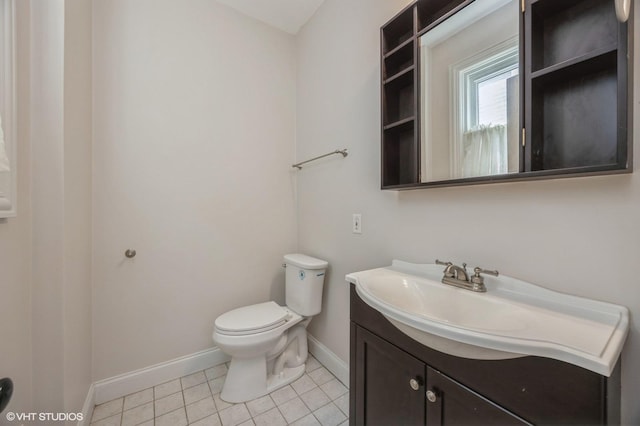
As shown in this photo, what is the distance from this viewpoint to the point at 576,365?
1.67ft

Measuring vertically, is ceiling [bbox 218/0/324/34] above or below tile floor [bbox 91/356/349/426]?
above

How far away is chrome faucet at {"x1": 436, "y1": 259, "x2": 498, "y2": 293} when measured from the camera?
2.94ft

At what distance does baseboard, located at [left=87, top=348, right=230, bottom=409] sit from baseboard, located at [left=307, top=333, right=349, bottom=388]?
628 mm

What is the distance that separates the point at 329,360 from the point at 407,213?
3.87 ft

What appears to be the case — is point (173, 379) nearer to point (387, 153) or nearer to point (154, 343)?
point (154, 343)

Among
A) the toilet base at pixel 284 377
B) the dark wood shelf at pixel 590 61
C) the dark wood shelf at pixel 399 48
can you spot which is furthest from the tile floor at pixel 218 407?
the dark wood shelf at pixel 399 48

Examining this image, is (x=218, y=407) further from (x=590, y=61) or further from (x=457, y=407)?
(x=590, y=61)

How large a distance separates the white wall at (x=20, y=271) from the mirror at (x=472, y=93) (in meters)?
1.58

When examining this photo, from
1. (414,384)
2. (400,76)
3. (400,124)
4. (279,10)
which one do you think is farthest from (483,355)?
(279,10)

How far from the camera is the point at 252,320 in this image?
4.99 feet

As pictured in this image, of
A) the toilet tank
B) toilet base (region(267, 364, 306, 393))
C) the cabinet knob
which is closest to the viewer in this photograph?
the cabinet knob

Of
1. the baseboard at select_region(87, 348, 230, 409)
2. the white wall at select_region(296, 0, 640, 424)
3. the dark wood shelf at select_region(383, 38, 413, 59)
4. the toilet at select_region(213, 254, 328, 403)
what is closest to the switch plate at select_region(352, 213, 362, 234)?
the white wall at select_region(296, 0, 640, 424)

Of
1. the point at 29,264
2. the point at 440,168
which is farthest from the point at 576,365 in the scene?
the point at 29,264

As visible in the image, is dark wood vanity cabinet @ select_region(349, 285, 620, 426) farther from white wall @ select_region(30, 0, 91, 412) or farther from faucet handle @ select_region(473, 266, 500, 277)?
white wall @ select_region(30, 0, 91, 412)
